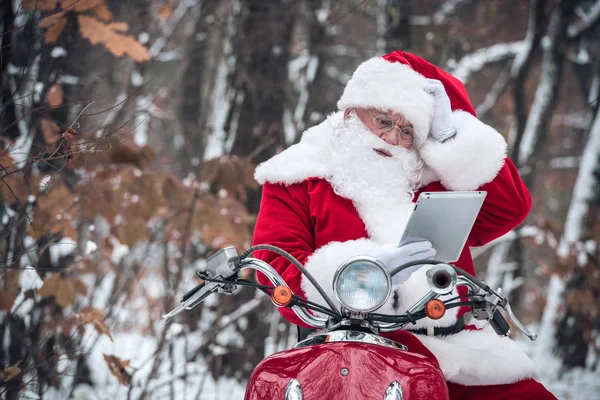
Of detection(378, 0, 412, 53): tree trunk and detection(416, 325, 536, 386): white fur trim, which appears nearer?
detection(416, 325, 536, 386): white fur trim

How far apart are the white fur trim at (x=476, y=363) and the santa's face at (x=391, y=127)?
86 centimetres

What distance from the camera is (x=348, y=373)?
192 cm

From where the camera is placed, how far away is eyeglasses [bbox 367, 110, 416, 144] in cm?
299

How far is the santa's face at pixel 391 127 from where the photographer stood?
2971mm

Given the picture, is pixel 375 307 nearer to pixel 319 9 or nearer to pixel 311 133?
pixel 311 133

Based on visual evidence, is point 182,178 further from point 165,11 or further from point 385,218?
point 385,218

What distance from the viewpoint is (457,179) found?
2.92m

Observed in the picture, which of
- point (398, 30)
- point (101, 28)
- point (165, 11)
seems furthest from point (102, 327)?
point (398, 30)

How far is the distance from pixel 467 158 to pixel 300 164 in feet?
2.33

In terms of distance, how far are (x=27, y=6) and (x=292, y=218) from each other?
1.62 m

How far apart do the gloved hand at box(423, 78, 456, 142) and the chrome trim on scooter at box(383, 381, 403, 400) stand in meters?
1.39

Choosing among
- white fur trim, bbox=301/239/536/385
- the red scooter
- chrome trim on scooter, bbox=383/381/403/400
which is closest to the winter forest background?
white fur trim, bbox=301/239/536/385

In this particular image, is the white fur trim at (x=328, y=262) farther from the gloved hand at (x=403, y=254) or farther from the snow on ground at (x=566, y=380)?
the snow on ground at (x=566, y=380)

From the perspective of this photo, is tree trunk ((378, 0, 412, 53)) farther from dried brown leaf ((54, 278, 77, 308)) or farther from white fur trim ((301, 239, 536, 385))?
white fur trim ((301, 239, 536, 385))
